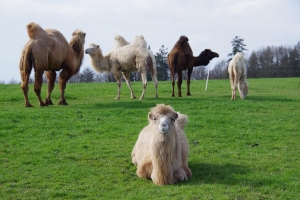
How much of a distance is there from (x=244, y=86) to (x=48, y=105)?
25.9 ft

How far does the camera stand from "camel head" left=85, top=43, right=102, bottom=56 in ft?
57.1

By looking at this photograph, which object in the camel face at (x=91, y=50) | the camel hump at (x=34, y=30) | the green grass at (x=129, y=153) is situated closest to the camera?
the green grass at (x=129, y=153)

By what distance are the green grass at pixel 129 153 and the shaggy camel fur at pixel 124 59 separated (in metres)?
2.66

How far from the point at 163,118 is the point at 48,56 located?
8.94 m

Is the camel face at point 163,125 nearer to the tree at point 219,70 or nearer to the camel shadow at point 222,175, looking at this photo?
the camel shadow at point 222,175

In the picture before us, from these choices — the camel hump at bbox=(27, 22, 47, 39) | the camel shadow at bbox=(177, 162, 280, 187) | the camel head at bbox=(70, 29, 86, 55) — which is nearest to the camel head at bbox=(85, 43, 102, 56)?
the camel head at bbox=(70, 29, 86, 55)

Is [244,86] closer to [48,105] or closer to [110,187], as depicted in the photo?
[48,105]

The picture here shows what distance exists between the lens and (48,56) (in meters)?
14.2

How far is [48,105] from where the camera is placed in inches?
582

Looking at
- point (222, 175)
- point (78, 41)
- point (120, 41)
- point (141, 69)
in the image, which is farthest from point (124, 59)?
Answer: point (222, 175)

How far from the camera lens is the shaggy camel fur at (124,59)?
16625mm

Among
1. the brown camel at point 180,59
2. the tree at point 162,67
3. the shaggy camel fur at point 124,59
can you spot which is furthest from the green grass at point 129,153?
the tree at point 162,67

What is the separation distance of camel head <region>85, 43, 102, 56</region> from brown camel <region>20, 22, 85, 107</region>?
87 cm

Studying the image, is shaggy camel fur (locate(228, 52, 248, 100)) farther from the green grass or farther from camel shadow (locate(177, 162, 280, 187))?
camel shadow (locate(177, 162, 280, 187))
